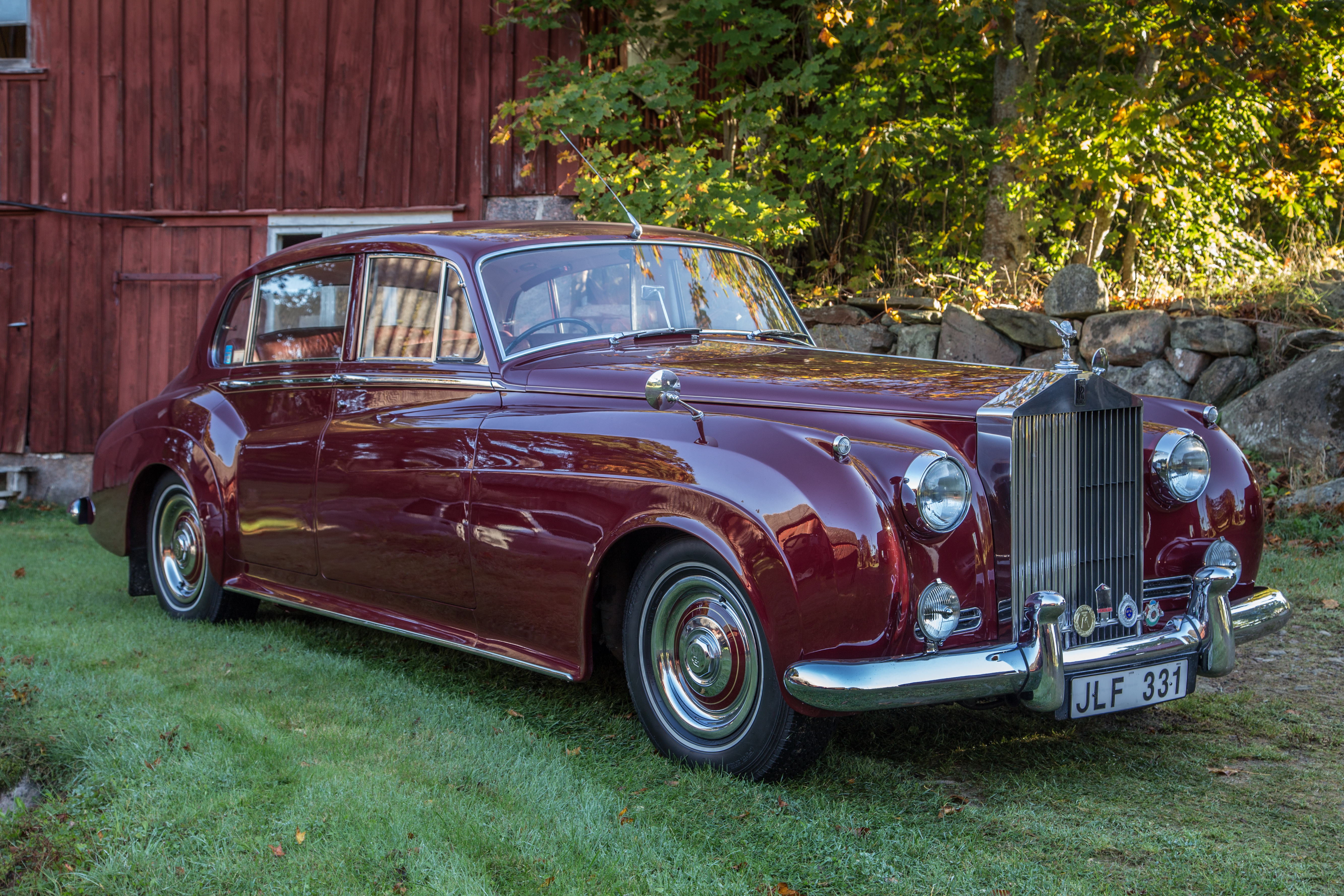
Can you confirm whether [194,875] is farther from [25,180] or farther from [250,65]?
[25,180]

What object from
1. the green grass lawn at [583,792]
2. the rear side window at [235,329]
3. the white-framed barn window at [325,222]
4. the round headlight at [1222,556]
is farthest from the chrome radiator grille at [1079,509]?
the white-framed barn window at [325,222]

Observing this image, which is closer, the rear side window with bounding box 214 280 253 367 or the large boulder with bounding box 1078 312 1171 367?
the rear side window with bounding box 214 280 253 367

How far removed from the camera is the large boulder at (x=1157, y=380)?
29.9ft

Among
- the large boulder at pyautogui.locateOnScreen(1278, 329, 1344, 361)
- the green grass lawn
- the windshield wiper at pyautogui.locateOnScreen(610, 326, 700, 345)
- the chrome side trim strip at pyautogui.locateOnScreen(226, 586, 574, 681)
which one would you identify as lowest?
the green grass lawn

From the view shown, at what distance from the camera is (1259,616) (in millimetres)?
3826

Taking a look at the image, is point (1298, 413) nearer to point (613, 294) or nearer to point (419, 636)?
point (613, 294)

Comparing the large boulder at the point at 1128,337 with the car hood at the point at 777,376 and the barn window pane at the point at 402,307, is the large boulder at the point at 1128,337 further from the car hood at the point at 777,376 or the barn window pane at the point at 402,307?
the barn window pane at the point at 402,307

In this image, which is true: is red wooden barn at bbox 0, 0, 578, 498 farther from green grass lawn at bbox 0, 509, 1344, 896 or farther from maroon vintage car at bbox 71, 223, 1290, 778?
green grass lawn at bbox 0, 509, 1344, 896

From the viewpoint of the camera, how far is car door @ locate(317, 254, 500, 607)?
4.26m

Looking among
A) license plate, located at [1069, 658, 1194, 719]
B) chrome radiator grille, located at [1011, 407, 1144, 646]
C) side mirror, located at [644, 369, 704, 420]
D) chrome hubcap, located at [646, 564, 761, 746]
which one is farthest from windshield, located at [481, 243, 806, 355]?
license plate, located at [1069, 658, 1194, 719]

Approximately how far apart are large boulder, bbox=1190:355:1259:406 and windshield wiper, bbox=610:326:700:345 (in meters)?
5.84

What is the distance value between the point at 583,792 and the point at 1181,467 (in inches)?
84.4

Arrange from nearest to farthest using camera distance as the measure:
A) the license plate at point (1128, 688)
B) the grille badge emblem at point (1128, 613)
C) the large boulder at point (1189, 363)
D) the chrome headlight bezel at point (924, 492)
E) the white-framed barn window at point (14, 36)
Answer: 1. the chrome headlight bezel at point (924, 492)
2. the license plate at point (1128, 688)
3. the grille badge emblem at point (1128, 613)
4. the large boulder at point (1189, 363)
5. the white-framed barn window at point (14, 36)

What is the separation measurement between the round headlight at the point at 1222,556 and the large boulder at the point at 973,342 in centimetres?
586
